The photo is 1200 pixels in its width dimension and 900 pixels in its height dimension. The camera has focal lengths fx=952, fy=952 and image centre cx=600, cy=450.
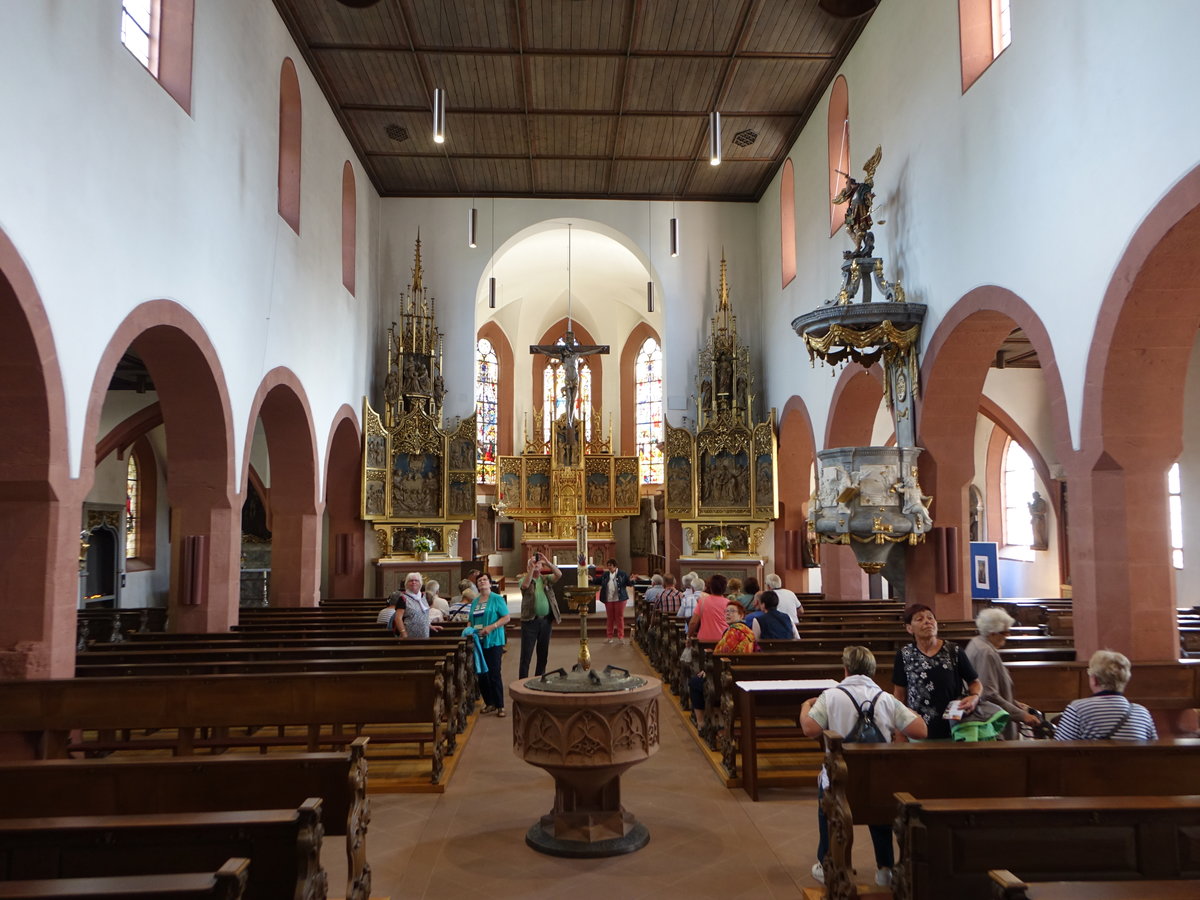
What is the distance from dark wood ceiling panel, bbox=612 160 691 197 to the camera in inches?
746

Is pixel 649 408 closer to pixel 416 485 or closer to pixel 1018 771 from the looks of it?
pixel 416 485

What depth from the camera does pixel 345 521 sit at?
18.4m

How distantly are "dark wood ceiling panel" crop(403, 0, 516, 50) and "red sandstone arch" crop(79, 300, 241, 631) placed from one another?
5875 millimetres

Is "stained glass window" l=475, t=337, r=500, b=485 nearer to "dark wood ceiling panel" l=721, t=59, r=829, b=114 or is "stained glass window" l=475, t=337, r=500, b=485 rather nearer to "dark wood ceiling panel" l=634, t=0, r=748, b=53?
"dark wood ceiling panel" l=721, t=59, r=829, b=114

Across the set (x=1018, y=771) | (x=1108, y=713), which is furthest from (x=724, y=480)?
(x=1018, y=771)

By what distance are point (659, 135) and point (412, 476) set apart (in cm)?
797

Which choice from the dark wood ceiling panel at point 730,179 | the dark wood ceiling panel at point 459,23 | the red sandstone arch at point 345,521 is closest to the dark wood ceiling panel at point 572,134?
the dark wood ceiling panel at point 730,179

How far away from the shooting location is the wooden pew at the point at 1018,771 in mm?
4566

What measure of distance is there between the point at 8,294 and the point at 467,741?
5.39 meters

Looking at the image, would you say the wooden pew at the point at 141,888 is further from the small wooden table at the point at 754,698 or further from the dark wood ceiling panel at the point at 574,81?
the dark wood ceiling panel at the point at 574,81

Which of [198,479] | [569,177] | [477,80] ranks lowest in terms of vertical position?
[198,479]

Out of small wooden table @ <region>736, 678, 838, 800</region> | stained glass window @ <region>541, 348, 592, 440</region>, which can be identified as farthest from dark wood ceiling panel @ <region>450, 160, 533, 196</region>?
small wooden table @ <region>736, 678, 838, 800</region>

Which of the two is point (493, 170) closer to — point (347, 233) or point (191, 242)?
point (347, 233)

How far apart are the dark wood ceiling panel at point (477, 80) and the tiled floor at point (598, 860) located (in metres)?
10.8
